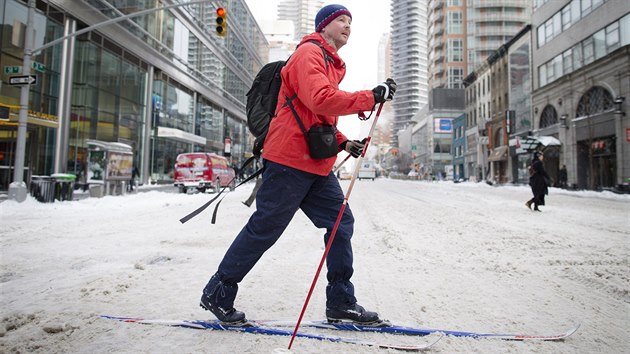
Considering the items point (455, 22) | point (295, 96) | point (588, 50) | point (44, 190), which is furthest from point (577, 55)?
point (455, 22)

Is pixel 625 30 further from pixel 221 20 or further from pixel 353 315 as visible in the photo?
pixel 353 315

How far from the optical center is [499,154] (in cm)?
4522

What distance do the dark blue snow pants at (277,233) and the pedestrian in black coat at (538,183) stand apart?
9.93 m

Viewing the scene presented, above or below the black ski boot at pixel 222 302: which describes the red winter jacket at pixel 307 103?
above

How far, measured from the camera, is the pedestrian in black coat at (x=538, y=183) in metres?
10.5

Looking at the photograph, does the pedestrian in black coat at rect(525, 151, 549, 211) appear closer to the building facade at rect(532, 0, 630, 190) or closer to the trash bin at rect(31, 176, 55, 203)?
the building facade at rect(532, 0, 630, 190)

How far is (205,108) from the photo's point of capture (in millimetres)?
39438

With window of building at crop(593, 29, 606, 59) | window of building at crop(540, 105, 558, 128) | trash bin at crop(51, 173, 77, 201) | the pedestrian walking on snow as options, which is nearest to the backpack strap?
the pedestrian walking on snow

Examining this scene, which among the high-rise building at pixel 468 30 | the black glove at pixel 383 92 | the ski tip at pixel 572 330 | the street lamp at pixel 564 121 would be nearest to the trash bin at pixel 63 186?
the black glove at pixel 383 92

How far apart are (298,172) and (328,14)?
1.17m

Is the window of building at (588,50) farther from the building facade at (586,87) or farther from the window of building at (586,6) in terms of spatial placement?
the window of building at (586,6)

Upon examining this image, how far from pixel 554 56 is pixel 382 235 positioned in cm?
3488

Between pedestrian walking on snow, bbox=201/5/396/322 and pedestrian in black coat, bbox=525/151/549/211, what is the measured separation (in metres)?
9.95

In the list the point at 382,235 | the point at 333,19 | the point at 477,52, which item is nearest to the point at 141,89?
the point at 382,235
